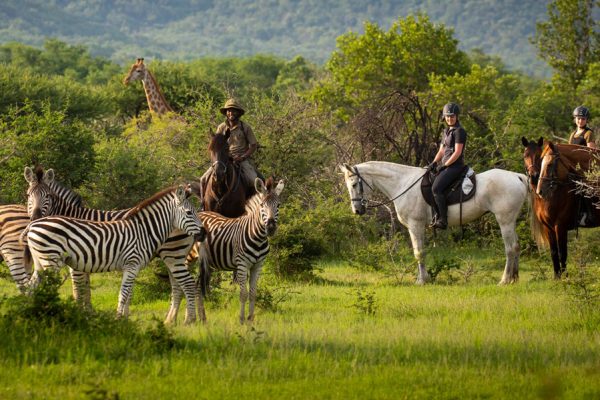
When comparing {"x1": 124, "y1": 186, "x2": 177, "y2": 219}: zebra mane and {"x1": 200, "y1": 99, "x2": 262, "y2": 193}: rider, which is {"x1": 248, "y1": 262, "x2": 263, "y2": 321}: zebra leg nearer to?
{"x1": 124, "y1": 186, "x2": 177, "y2": 219}: zebra mane

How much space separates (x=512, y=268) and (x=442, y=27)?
84.1ft

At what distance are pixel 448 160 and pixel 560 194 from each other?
6.57 ft

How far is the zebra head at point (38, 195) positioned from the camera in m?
12.5

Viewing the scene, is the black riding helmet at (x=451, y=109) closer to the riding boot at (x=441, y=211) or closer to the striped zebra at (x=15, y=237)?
the riding boot at (x=441, y=211)

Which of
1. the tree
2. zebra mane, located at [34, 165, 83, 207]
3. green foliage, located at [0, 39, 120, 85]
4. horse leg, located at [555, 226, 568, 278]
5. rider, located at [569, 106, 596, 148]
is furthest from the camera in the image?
green foliage, located at [0, 39, 120, 85]

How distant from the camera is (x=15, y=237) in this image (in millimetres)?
12172

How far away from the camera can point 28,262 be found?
1238 centimetres

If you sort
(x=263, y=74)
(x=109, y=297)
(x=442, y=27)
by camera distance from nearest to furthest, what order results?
(x=109, y=297) → (x=442, y=27) → (x=263, y=74)

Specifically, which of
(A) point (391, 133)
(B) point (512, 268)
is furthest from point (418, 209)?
(A) point (391, 133)

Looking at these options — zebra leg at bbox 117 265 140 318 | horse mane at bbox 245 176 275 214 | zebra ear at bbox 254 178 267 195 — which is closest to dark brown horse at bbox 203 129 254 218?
horse mane at bbox 245 176 275 214

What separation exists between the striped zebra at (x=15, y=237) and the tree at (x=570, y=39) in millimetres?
32416

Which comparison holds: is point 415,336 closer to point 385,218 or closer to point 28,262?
point 28,262

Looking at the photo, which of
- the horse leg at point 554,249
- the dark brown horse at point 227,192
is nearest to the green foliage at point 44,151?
the dark brown horse at point 227,192

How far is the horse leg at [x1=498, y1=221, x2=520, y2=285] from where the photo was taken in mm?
16281
